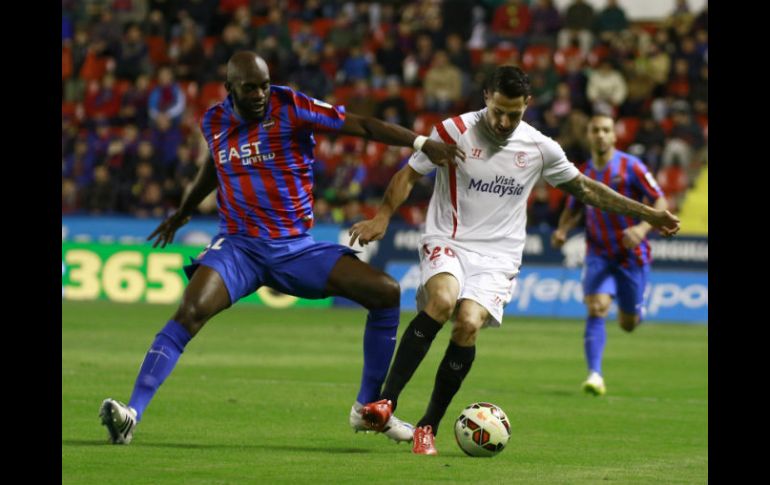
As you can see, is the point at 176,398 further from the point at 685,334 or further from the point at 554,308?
the point at 554,308

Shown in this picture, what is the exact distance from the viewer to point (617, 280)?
528 inches

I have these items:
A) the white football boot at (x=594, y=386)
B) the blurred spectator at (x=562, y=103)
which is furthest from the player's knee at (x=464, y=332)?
the blurred spectator at (x=562, y=103)

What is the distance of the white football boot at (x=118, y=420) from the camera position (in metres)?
8.02

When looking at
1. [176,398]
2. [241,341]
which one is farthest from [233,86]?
[241,341]

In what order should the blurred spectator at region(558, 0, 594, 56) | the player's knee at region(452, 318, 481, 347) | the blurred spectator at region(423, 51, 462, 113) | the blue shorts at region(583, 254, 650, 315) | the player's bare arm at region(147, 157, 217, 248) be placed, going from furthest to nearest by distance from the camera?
the blurred spectator at region(558, 0, 594, 56)
the blurred spectator at region(423, 51, 462, 113)
the blue shorts at region(583, 254, 650, 315)
the player's bare arm at region(147, 157, 217, 248)
the player's knee at region(452, 318, 481, 347)

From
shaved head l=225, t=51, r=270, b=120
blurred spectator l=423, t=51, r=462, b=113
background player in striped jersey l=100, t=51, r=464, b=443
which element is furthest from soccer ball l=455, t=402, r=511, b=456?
blurred spectator l=423, t=51, r=462, b=113

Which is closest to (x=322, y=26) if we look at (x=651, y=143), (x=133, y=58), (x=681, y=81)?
(x=133, y=58)

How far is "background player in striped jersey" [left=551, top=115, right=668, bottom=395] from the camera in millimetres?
13125

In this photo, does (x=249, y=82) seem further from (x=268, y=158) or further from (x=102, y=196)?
(x=102, y=196)

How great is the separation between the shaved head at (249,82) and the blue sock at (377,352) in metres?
1.44

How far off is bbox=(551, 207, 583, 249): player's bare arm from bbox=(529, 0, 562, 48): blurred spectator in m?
14.4

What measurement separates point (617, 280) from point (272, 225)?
538 cm

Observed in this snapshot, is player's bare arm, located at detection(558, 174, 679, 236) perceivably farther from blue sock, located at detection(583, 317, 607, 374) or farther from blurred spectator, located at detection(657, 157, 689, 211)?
blurred spectator, located at detection(657, 157, 689, 211)
